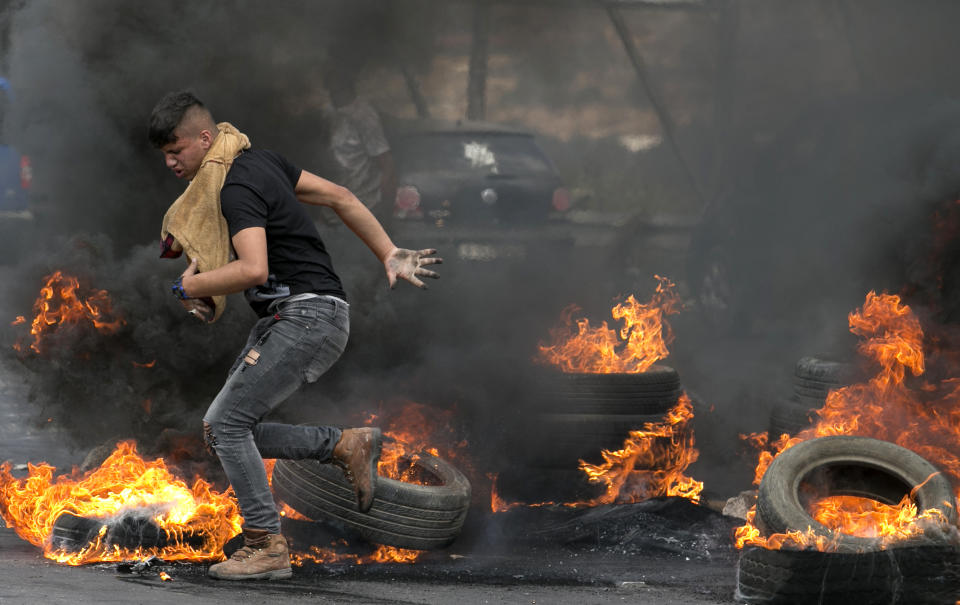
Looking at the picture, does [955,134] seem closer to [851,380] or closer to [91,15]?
[851,380]

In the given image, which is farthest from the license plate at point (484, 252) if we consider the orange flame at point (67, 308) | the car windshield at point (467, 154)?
the orange flame at point (67, 308)

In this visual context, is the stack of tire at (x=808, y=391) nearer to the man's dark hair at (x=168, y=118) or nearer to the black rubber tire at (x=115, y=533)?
the black rubber tire at (x=115, y=533)

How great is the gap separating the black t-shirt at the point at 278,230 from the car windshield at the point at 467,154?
582 centimetres

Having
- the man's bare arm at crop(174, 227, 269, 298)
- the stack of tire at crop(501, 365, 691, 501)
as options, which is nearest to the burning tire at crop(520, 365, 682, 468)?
the stack of tire at crop(501, 365, 691, 501)

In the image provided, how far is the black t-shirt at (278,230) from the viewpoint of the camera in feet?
16.1

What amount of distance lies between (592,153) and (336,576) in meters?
10.9

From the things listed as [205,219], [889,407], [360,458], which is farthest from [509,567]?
[889,407]

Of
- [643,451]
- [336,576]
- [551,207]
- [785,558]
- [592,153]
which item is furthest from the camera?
[592,153]

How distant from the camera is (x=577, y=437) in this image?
7.01m

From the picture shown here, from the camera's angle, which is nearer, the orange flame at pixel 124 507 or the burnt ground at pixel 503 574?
the burnt ground at pixel 503 574

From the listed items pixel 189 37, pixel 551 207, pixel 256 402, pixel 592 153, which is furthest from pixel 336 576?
pixel 592 153

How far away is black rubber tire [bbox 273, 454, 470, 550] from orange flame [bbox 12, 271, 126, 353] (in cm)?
203

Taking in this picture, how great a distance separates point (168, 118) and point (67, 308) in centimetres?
277

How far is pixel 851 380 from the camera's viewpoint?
714 centimetres
